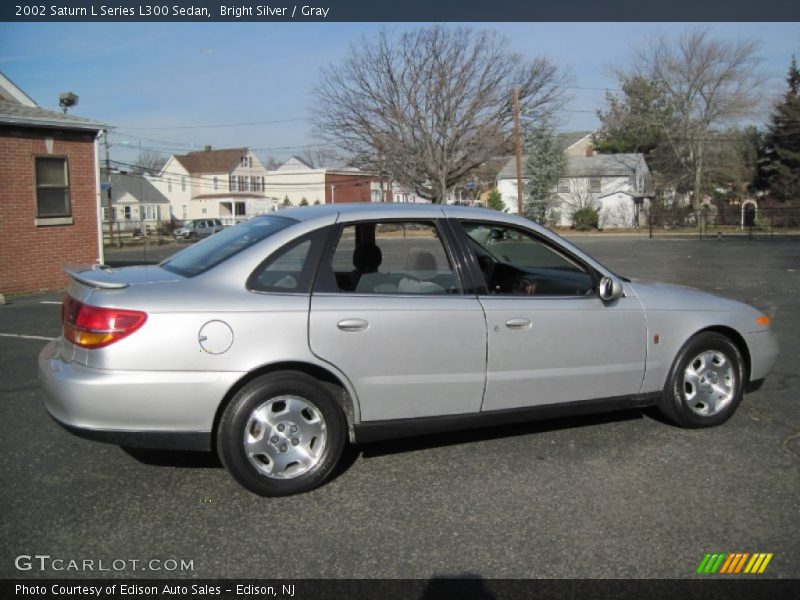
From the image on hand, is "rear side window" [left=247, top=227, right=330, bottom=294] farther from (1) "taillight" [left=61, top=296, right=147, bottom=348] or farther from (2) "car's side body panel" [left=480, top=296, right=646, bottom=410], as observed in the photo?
(2) "car's side body panel" [left=480, top=296, right=646, bottom=410]

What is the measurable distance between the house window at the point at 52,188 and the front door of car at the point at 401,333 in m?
13.5

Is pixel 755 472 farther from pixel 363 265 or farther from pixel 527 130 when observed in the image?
pixel 527 130

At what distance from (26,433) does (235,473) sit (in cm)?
208

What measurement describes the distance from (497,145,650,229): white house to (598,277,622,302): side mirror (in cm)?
5116

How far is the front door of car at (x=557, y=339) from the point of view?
169 inches

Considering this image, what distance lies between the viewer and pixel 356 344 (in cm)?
395

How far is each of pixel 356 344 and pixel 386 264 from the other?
788 millimetres

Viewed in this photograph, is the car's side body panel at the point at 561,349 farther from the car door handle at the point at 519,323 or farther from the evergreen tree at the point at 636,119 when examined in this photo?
the evergreen tree at the point at 636,119

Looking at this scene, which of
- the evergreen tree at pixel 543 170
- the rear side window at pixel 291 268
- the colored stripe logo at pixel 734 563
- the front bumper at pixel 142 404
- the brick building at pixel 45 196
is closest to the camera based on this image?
the colored stripe logo at pixel 734 563

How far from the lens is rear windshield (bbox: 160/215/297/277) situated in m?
4.11

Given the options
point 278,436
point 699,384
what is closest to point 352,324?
point 278,436

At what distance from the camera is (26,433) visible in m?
4.94

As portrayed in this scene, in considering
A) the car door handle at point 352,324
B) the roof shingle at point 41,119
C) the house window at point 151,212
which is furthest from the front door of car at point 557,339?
the house window at point 151,212

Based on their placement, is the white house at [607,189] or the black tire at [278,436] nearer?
the black tire at [278,436]
